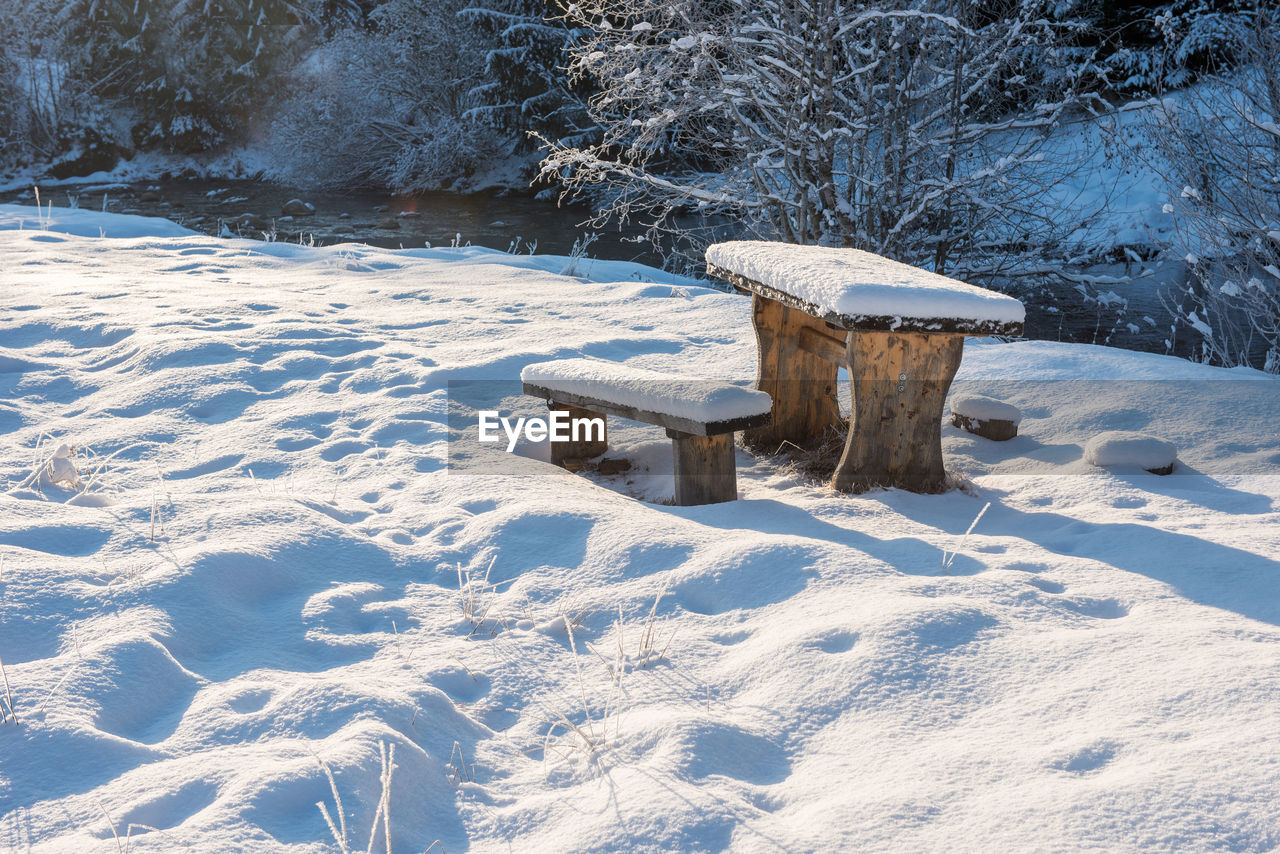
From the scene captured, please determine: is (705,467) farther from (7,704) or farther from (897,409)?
(7,704)

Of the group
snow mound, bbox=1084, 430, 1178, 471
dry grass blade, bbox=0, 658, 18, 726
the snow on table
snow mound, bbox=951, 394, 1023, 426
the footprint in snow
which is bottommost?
dry grass blade, bbox=0, 658, 18, 726

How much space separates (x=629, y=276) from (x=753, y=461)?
454 centimetres

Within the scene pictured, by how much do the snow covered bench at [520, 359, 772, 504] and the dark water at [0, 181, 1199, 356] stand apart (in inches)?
195

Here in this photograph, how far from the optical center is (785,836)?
5.56 feet

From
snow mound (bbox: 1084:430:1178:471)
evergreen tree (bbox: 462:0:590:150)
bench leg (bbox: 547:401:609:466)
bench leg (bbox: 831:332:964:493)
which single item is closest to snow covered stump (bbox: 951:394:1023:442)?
snow mound (bbox: 1084:430:1178:471)

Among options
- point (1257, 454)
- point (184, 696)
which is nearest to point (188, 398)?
point (184, 696)

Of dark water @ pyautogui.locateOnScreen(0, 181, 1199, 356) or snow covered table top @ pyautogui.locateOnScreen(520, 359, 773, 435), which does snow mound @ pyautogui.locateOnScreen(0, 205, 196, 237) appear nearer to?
dark water @ pyautogui.locateOnScreen(0, 181, 1199, 356)

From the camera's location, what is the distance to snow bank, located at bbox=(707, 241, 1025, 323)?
3.33 metres

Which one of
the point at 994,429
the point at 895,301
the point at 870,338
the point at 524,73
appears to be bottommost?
the point at 994,429

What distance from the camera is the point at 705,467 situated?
140 inches

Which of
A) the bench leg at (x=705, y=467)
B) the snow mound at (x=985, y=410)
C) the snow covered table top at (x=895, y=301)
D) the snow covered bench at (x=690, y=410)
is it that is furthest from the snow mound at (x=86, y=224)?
the snow mound at (x=985, y=410)

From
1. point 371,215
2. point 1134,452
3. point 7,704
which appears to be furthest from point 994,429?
point 371,215

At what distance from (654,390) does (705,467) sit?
370 millimetres

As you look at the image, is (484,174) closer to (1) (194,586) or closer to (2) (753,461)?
(2) (753,461)
